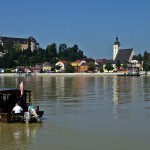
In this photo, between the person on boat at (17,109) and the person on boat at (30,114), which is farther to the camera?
the person on boat at (17,109)

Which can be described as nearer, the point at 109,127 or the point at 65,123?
the point at 109,127

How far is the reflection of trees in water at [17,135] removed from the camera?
64.1 ft

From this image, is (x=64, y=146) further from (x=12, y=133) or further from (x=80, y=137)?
(x=12, y=133)

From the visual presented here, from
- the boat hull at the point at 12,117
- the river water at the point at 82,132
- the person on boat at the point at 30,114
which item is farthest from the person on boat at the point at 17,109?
the river water at the point at 82,132

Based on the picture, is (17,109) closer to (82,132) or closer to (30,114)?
(30,114)

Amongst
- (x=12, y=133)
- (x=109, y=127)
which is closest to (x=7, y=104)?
(x=12, y=133)

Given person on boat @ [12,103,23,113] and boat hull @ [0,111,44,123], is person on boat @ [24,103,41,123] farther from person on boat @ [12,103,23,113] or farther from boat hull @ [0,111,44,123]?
person on boat @ [12,103,23,113]

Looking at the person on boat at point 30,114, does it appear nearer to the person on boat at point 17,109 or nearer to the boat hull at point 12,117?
the boat hull at point 12,117

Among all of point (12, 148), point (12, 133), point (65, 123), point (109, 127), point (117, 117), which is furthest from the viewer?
point (117, 117)

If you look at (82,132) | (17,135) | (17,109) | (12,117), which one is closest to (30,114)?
(17,109)

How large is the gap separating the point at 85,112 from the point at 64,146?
12578 mm

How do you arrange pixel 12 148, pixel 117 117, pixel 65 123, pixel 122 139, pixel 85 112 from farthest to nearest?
1. pixel 85 112
2. pixel 117 117
3. pixel 65 123
4. pixel 122 139
5. pixel 12 148

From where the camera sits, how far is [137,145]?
19.6 meters

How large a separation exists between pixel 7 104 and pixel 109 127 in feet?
23.1
